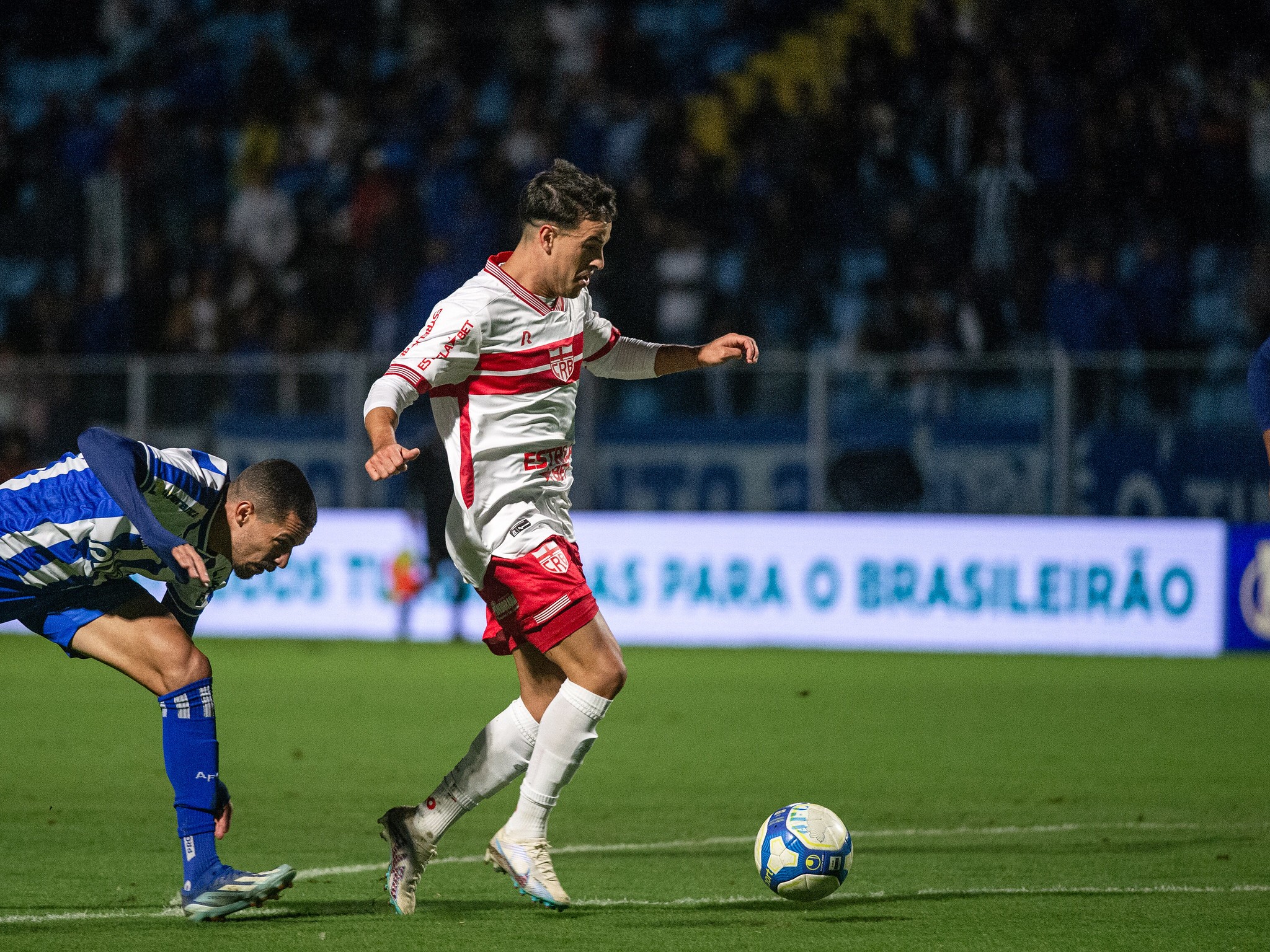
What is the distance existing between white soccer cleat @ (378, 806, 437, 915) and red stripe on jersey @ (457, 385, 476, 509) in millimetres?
898

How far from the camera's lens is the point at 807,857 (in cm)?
554

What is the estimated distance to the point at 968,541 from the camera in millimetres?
14742

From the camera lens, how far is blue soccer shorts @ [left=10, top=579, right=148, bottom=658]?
212 inches

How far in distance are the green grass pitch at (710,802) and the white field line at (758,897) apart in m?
0.02

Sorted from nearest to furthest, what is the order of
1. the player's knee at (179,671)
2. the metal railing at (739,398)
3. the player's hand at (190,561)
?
the player's hand at (190,561) → the player's knee at (179,671) → the metal railing at (739,398)

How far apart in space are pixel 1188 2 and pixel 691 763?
35.2 ft

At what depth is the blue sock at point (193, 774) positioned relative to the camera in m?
5.20

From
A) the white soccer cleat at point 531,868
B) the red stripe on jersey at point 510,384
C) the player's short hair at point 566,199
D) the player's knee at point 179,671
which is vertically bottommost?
the white soccer cleat at point 531,868

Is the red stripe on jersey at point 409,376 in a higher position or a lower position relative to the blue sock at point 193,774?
higher

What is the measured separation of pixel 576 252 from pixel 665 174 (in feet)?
42.4

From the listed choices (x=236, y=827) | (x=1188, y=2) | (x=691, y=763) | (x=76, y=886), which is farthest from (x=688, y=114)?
(x=76, y=886)

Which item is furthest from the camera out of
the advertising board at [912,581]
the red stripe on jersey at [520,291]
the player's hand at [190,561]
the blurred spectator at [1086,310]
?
the blurred spectator at [1086,310]

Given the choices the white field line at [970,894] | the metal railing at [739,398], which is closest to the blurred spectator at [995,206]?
the metal railing at [739,398]

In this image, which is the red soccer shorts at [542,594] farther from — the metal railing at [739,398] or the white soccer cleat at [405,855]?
the metal railing at [739,398]
